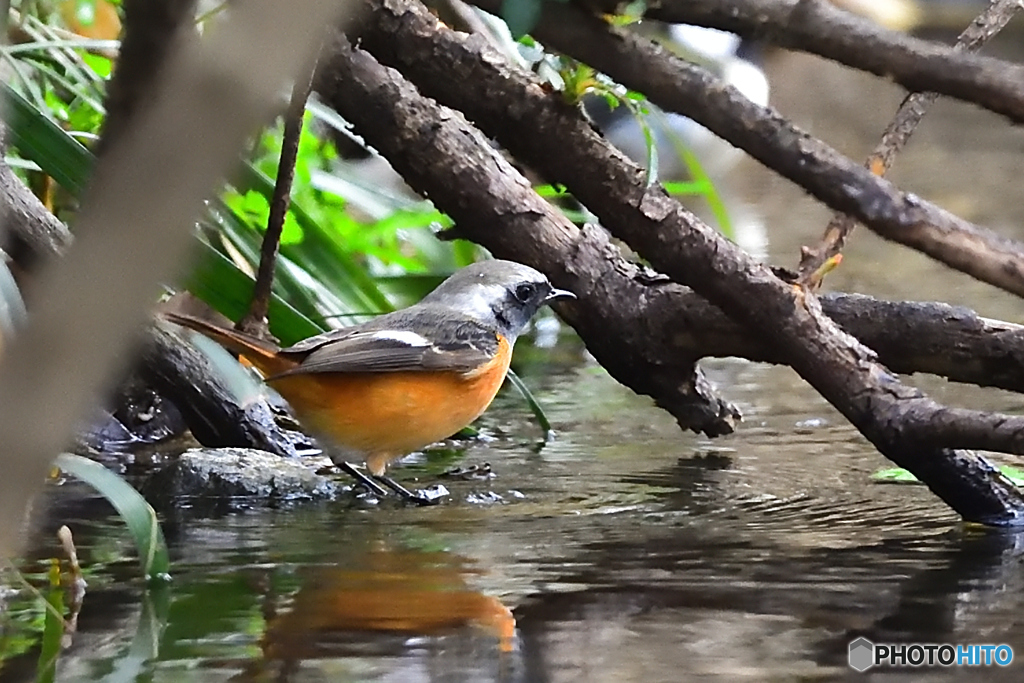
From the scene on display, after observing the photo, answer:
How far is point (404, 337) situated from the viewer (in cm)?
293

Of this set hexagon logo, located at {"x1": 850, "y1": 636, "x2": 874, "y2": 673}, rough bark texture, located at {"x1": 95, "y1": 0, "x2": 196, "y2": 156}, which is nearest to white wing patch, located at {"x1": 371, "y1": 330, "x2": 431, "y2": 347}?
hexagon logo, located at {"x1": 850, "y1": 636, "x2": 874, "y2": 673}

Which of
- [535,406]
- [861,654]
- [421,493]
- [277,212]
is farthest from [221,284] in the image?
[861,654]

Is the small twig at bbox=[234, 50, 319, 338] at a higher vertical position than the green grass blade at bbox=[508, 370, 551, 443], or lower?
higher

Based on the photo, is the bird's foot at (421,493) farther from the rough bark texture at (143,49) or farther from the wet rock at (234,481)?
the rough bark texture at (143,49)

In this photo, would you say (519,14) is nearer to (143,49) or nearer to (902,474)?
(143,49)

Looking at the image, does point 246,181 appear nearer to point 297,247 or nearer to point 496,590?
point 297,247

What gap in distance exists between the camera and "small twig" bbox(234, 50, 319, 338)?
2.61m

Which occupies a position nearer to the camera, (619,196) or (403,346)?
(619,196)

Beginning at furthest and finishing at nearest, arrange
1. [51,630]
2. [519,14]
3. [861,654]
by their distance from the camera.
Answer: [519,14], [51,630], [861,654]

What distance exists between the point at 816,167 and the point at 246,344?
1268 millimetres

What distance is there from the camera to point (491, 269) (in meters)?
3.04

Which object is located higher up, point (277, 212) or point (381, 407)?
point (277, 212)

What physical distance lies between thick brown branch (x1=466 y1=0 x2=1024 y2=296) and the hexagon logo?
0.60m

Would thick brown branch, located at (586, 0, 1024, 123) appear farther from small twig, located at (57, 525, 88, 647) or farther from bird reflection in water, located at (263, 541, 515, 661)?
small twig, located at (57, 525, 88, 647)
